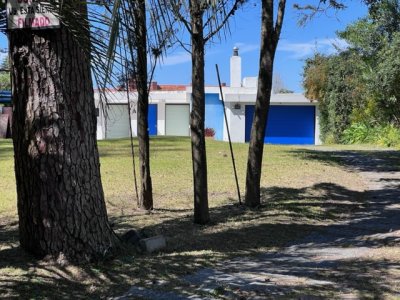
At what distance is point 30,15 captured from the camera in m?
4.73

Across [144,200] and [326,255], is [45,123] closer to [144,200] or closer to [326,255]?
[326,255]

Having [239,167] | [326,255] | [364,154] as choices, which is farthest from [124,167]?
[364,154]

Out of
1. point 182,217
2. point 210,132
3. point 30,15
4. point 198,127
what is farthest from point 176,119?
point 30,15

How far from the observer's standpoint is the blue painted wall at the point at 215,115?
35031 millimetres

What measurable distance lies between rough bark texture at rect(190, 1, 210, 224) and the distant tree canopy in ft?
39.3

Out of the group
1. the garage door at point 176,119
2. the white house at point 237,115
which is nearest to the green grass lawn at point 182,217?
the white house at point 237,115

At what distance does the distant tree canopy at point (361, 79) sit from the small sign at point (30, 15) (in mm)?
15171

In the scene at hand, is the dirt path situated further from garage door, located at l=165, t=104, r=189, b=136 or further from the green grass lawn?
garage door, located at l=165, t=104, r=189, b=136

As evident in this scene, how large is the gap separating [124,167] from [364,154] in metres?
10.1

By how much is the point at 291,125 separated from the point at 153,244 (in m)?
29.4

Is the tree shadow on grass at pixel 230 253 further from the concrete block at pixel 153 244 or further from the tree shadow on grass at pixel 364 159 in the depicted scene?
the tree shadow on grass at pixel 364 159

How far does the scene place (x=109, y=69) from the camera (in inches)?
138

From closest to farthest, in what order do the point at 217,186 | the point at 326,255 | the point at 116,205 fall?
the point at 326,255
the point at 116,205
the point at 217,186

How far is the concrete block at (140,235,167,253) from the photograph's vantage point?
20.2ft
